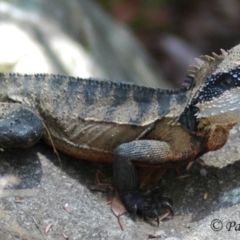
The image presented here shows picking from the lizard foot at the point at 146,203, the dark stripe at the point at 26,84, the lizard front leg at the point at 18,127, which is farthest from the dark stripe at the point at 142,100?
the dark stripe at the point at 26,84

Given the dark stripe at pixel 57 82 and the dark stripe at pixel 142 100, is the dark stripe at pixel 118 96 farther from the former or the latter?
the dark stripe at pixel 57 82

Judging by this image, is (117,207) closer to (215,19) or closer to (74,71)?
(74,71)

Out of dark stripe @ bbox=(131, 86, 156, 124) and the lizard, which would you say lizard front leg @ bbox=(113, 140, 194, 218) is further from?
dark stripe @ bbox=(131, 86, 156, 124)

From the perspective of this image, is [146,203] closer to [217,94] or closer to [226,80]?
[217,94]

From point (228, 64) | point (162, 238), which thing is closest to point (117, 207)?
point (162, 238)

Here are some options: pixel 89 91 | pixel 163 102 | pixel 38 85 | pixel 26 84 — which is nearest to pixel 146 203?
pixel 163 102
